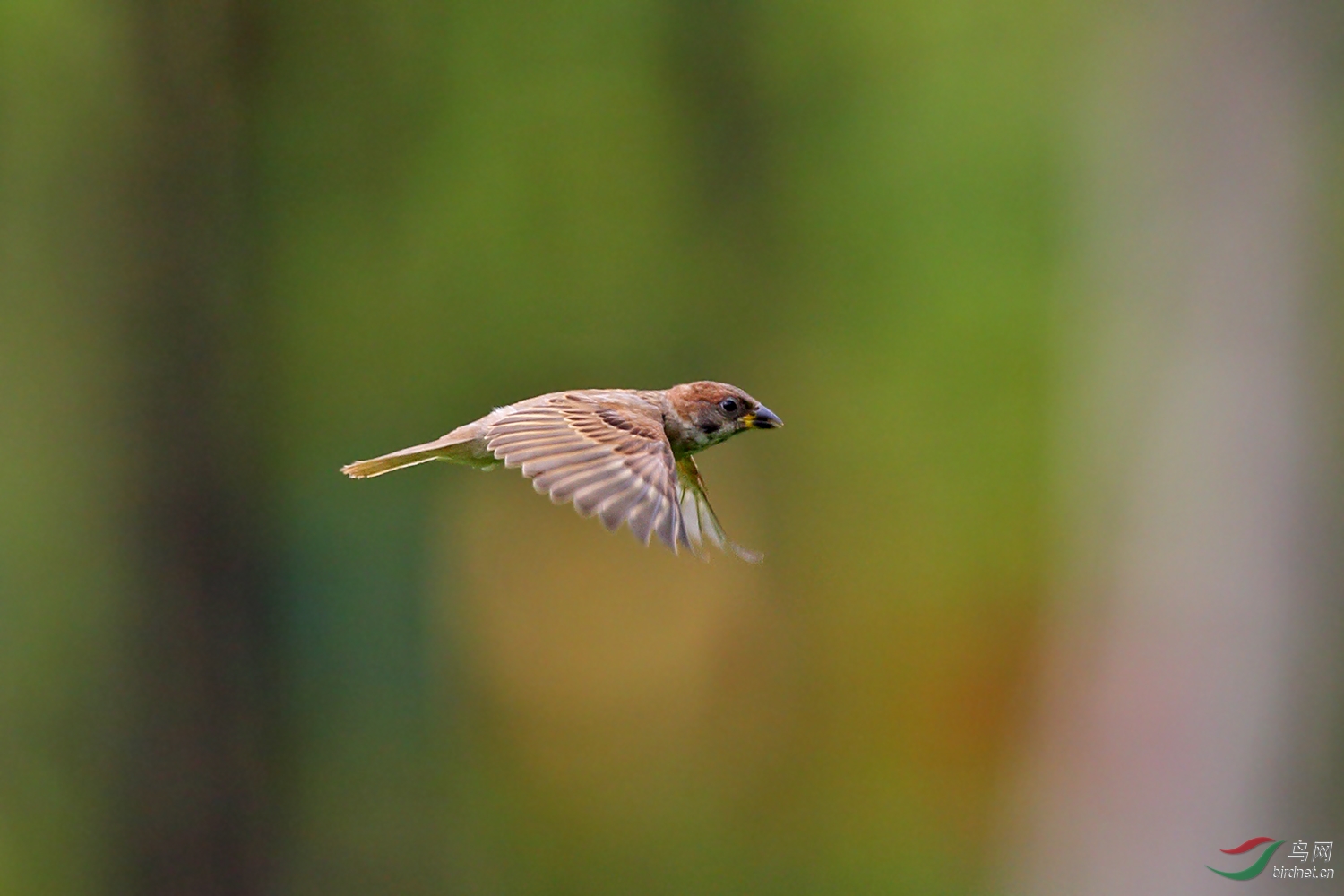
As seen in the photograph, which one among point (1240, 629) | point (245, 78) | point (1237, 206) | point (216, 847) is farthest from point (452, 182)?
point (1240, 629)

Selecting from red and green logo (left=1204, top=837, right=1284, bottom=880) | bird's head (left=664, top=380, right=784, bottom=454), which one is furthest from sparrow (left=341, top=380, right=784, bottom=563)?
red and green logo (left=1204, top=837, right=1284, bottom=880)

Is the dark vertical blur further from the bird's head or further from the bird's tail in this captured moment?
the bird's head

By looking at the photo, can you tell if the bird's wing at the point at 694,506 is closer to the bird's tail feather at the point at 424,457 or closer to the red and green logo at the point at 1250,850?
the bird's tail feather at the point at 424,457

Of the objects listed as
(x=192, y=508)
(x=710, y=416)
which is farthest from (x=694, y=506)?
(x=192, y=508)

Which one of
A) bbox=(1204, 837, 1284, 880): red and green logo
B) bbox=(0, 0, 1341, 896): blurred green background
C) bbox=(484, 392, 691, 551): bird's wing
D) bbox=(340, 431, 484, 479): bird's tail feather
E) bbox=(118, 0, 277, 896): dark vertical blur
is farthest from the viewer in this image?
bbox=(0, 0, 1341, 896): blurred green background

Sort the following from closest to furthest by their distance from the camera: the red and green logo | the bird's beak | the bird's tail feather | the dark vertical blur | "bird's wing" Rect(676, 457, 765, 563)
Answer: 1. the bird's tail feather
2. the bird's beak
3. "bird's wing" Rect(676, 457, 765, 563)
4. the red and green logo
5. the dark vertical blur

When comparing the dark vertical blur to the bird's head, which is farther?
the dark vertical blur

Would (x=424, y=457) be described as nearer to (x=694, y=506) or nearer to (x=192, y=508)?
(x=694, y=506)
